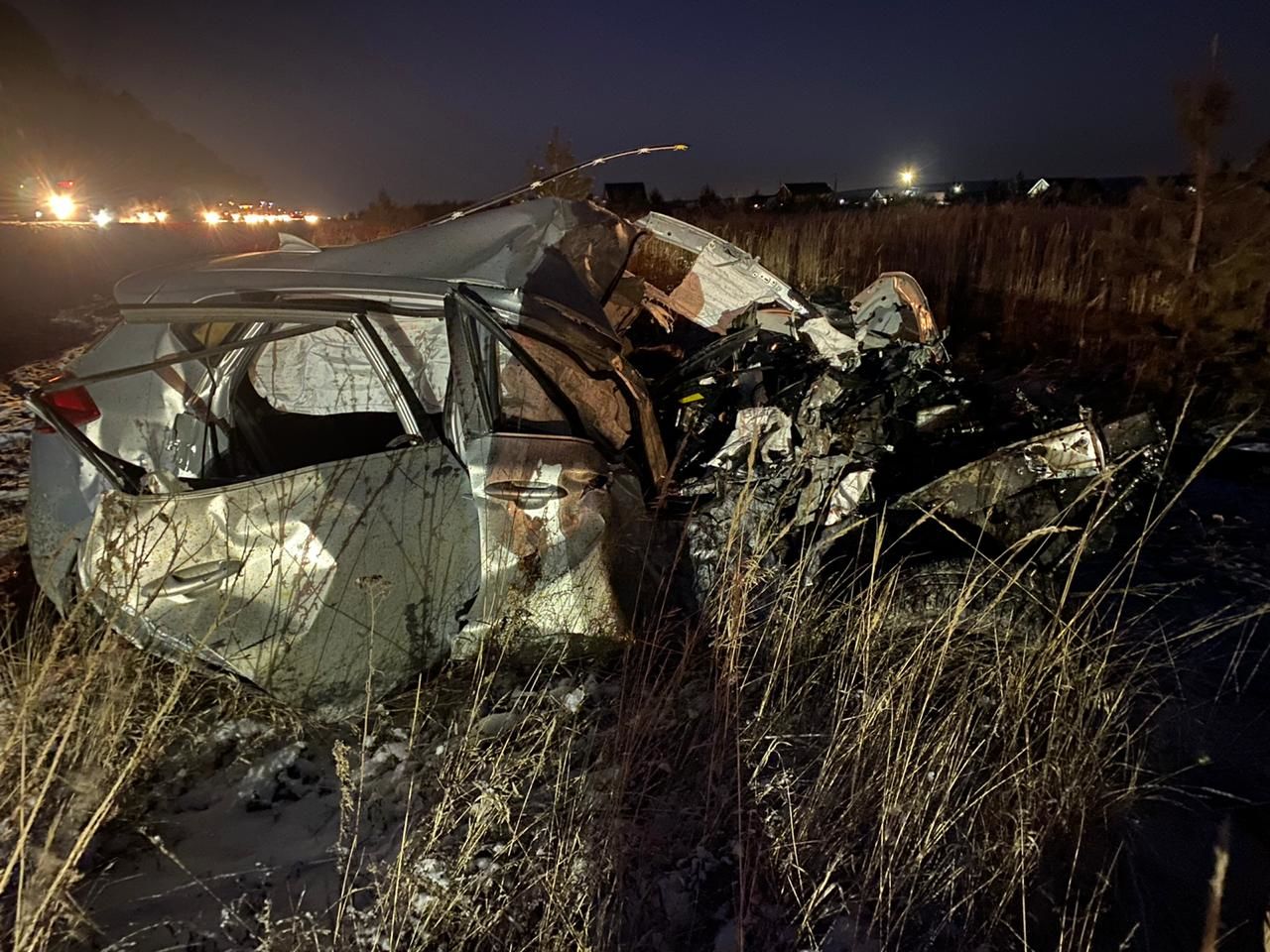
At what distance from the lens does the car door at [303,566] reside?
2.08 metres

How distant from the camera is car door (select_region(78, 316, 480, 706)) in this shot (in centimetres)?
208

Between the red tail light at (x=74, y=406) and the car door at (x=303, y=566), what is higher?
the red tail light at (x=74, y=406)

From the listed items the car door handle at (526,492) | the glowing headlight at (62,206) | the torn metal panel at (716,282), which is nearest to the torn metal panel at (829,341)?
the torn metal panel at (716,282)

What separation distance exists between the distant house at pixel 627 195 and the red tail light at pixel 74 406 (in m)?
20.3

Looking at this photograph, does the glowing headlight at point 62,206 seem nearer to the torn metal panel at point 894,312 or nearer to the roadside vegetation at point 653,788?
the torn metal panel at point 894,312

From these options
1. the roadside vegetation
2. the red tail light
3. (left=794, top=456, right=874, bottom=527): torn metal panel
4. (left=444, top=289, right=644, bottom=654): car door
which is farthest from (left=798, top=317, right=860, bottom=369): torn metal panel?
the red tail light

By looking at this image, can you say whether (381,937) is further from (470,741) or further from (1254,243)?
(1254,243)

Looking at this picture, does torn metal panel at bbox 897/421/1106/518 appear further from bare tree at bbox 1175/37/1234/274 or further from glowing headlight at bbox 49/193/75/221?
glowing headlight at bbox 49/193/75/221

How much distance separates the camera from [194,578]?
6.94 feet

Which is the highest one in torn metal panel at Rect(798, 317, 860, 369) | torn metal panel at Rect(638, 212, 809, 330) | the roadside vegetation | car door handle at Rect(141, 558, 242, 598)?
torn metal panel at Rect(638, 212, 809, 330)

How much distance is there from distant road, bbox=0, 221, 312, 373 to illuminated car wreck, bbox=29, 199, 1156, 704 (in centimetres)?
78

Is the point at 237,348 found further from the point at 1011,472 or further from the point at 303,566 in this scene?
the point at 1011,472

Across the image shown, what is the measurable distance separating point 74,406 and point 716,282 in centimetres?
341

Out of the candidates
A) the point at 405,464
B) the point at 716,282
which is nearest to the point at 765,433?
the point at 716,282
